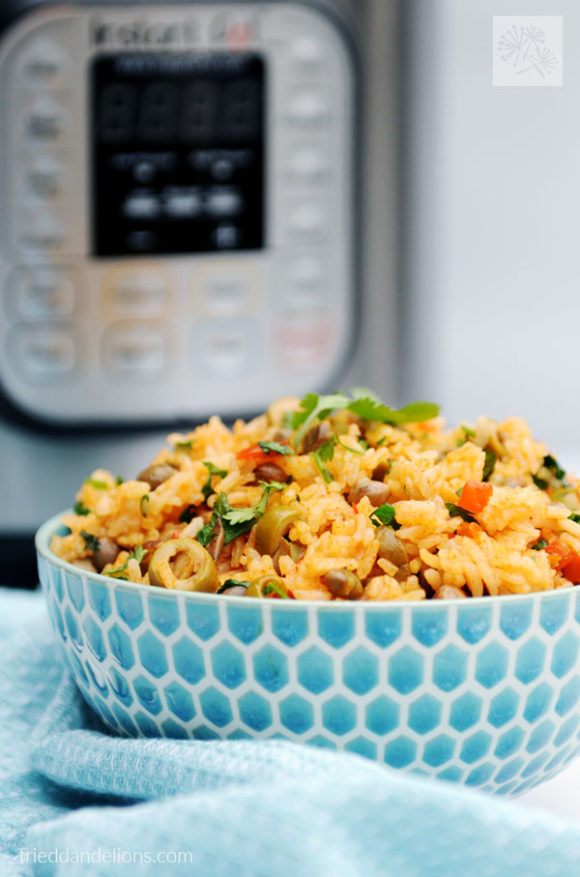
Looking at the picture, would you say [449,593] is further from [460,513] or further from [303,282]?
[303,282]

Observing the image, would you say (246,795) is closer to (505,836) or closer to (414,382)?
(505,836)

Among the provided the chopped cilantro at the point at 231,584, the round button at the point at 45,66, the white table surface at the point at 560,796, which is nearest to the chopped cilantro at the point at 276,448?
the chopped cilantro at the point at 231,584

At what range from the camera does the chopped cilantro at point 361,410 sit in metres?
0.68

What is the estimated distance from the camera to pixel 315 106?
1064 mm

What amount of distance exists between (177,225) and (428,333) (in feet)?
1.00

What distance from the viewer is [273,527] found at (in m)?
0.58

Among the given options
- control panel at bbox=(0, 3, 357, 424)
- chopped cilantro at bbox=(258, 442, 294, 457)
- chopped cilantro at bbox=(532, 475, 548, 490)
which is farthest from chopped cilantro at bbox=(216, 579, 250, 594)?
control panel at bbox=(0, 3, 357, 424)

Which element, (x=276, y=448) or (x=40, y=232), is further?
(x=40, y=232)

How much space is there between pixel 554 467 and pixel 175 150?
56 cm

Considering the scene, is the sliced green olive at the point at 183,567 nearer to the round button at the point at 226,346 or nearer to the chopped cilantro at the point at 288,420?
the chopped cilantro at the point at 288,420

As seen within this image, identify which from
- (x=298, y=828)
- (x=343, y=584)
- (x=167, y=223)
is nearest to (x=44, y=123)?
(x=167, y=223)

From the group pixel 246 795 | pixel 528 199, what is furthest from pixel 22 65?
pixel 246 795

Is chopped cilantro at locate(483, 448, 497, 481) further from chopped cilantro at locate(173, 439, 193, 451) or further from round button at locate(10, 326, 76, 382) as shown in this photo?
round button at locate(10, 326, 76, 382)

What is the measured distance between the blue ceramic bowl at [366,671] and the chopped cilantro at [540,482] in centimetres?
14
